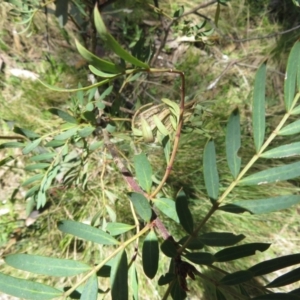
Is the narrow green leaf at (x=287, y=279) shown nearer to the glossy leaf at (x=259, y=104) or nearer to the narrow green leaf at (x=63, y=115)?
the glossy leaf at (x=259, y=104)

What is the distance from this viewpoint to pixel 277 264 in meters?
0.60

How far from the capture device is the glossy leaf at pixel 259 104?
0.61 metres

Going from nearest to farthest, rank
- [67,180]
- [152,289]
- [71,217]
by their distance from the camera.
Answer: [67,180], [152,289], [71,217]

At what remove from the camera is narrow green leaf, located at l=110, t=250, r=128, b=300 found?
54 cm

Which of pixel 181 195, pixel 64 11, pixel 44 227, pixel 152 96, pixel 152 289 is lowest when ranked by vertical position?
pixel 152 289

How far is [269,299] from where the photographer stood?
1.82 ft

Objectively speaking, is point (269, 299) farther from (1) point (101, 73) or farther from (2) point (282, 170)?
(1) point (101, 73)

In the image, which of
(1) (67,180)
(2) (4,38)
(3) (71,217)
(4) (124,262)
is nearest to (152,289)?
(3) (71,217)

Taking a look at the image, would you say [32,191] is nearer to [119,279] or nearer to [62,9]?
[62,9]

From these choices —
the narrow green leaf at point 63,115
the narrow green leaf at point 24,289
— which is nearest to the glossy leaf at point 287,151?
the narrow green leaf at point 24,289

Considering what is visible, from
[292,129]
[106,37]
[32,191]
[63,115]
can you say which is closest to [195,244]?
[292,129]

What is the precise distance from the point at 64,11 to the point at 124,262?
697mm

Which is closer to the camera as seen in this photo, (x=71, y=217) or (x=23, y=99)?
(x=71, y=217)

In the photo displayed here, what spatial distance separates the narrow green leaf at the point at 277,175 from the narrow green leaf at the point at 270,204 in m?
0.03
